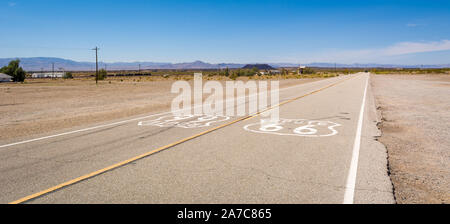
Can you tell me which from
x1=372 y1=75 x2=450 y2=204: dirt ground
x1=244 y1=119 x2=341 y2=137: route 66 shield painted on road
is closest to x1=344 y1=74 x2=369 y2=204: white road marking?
x1=372 y1=75 x2=450 y2=204: dirt ground

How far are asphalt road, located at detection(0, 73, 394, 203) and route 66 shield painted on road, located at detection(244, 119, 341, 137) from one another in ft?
0.21

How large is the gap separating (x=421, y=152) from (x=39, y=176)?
8.19m

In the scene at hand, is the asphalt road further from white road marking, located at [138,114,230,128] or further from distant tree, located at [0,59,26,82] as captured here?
distant tree, located at [0,59,26,82]

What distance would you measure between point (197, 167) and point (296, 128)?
5.16 metres

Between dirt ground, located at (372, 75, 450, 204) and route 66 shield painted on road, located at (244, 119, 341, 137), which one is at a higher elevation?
route 66 shield painted on road, located at (244, 119, 341, 137)

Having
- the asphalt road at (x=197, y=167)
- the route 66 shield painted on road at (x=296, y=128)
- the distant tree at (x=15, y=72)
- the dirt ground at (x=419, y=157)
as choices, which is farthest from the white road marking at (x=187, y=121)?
the distant tree at (x=15, y=72)

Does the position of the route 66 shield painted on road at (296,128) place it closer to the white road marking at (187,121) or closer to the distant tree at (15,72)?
the white road marking at (187,121)

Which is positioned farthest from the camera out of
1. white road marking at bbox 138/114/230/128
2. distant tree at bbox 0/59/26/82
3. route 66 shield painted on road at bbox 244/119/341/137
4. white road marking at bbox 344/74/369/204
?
distant tree at bbox 0/59/26/82

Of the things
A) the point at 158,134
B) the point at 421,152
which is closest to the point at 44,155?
the point at 158,134

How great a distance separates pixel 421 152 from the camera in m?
7.40

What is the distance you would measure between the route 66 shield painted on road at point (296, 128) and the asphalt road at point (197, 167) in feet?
0.21

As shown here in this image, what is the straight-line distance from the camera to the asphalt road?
180 inches
